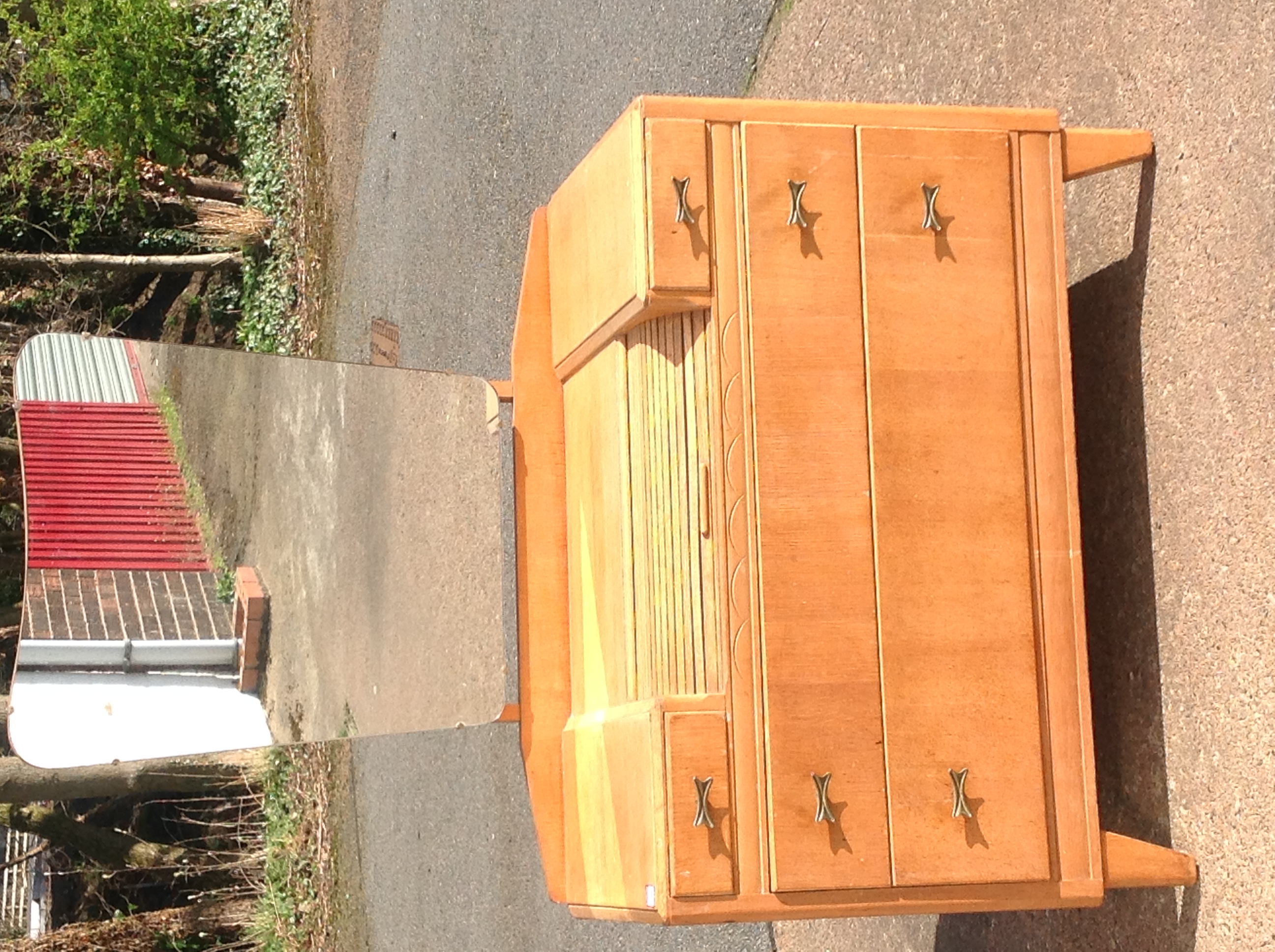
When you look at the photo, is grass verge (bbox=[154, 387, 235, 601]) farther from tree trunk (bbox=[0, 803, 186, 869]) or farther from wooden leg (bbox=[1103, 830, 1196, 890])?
tree trunk (bbox=[0, 803, 186, 869])

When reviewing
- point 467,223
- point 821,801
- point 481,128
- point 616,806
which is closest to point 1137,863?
point 821,801

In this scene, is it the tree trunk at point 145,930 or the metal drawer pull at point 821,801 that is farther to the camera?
the tree trunk at point 145,930

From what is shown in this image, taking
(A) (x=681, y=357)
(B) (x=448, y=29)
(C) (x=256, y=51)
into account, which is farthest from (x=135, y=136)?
(A) (x=681, y=357)

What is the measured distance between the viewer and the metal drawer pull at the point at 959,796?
2.62 meters

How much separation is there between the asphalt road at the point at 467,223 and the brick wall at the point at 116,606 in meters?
2.63

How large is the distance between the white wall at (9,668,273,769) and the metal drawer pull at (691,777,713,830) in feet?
3.42

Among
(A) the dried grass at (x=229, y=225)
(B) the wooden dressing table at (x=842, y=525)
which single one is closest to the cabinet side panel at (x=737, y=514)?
(B) the wooden dressing table at (x=842, y=525)

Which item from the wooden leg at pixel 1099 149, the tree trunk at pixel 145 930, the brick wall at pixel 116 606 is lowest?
the tree trunk at pixel 145 930

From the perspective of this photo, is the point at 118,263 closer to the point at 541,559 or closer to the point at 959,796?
the point at 541,559

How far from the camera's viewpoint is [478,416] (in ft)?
11.1

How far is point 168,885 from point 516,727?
12.8 feet

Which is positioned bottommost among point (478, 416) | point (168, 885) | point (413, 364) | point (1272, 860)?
point (168, 885)

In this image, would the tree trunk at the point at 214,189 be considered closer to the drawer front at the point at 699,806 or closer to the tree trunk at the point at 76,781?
the tree trunk at the point at 76,781

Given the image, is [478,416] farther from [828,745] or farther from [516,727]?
[516,727]
